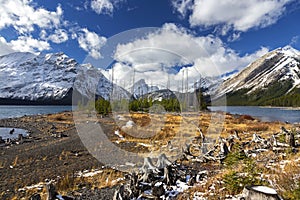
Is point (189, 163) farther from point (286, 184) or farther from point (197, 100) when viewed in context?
point (197, 100)

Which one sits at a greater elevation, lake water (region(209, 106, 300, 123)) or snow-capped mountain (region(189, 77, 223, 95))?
snow-capped mountain (region(189, 77, 223, 95))

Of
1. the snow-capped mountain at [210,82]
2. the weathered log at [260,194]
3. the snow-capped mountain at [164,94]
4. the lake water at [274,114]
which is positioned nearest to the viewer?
the weathered log at [260,194]

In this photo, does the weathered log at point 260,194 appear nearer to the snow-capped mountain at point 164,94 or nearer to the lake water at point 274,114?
the lake water at point 274,114

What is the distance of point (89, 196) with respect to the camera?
10562 mm

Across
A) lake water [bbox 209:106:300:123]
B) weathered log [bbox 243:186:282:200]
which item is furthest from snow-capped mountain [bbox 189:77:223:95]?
weathered log [bbox 243:186:282:200]

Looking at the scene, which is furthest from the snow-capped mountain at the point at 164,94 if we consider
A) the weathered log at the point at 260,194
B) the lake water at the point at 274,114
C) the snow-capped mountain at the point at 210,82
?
the weathered log at the point at 260,194

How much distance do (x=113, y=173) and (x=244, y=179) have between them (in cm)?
918

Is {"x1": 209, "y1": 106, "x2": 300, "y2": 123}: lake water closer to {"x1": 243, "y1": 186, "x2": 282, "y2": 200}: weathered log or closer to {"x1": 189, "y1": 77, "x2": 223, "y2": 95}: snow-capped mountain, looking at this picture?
{"x1": 189, "y1": 77, "x2": 223, "y2": 95}: snow-capped mountain

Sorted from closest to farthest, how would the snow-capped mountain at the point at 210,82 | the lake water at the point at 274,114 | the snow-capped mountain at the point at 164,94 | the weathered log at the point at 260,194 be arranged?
the weathered log at the point at 260,194, the snow-capped mountain at the point at 210,82, the snow-capped mountain at the point at 164,94, the lake water at the point at 274,114

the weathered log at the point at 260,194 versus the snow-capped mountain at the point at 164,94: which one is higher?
the snow-capped mountain at the point at 164,94

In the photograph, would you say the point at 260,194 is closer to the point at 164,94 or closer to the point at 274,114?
the point at 164,94

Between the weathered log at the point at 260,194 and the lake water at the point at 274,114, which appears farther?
the lake water at the point at 274,114

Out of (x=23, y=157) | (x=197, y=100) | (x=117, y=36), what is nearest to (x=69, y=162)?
(x=23, y=157)

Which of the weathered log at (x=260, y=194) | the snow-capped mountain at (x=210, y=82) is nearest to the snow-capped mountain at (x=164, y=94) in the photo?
the snow-capped mountain at (x=210, y=82)
